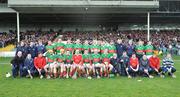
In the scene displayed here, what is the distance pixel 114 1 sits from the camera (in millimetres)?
32844

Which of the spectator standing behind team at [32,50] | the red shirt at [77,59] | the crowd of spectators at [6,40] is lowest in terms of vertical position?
the red shirt at [77,59]

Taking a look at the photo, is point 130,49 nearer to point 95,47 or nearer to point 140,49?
point 140,49

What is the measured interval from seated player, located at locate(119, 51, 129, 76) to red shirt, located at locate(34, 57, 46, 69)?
3235 millimetres

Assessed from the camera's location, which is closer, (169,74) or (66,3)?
(169,74)

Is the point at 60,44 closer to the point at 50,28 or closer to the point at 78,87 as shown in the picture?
the point at 78,87

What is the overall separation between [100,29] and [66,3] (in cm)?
1309

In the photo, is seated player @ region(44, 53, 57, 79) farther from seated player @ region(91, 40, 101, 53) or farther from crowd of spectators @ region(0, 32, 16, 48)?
crowd of spectators @ region(0, 32, 16, 48)

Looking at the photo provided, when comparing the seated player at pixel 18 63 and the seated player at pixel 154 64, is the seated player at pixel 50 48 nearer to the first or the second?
the seated player at pixel 18 63

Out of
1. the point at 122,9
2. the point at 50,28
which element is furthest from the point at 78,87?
the point at 50,28

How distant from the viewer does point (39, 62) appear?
15148 mm

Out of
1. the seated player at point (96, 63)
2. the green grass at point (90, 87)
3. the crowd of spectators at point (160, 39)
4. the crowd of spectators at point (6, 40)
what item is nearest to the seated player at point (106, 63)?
the seated player at point (96, 63)

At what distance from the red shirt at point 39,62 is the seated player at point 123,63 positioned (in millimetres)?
3235

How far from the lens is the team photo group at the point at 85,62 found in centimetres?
1518

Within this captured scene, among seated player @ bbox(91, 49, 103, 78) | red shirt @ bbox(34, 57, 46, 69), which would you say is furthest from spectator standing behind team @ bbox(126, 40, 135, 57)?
red shirt @ bbox(34, 57, 46, 69)
